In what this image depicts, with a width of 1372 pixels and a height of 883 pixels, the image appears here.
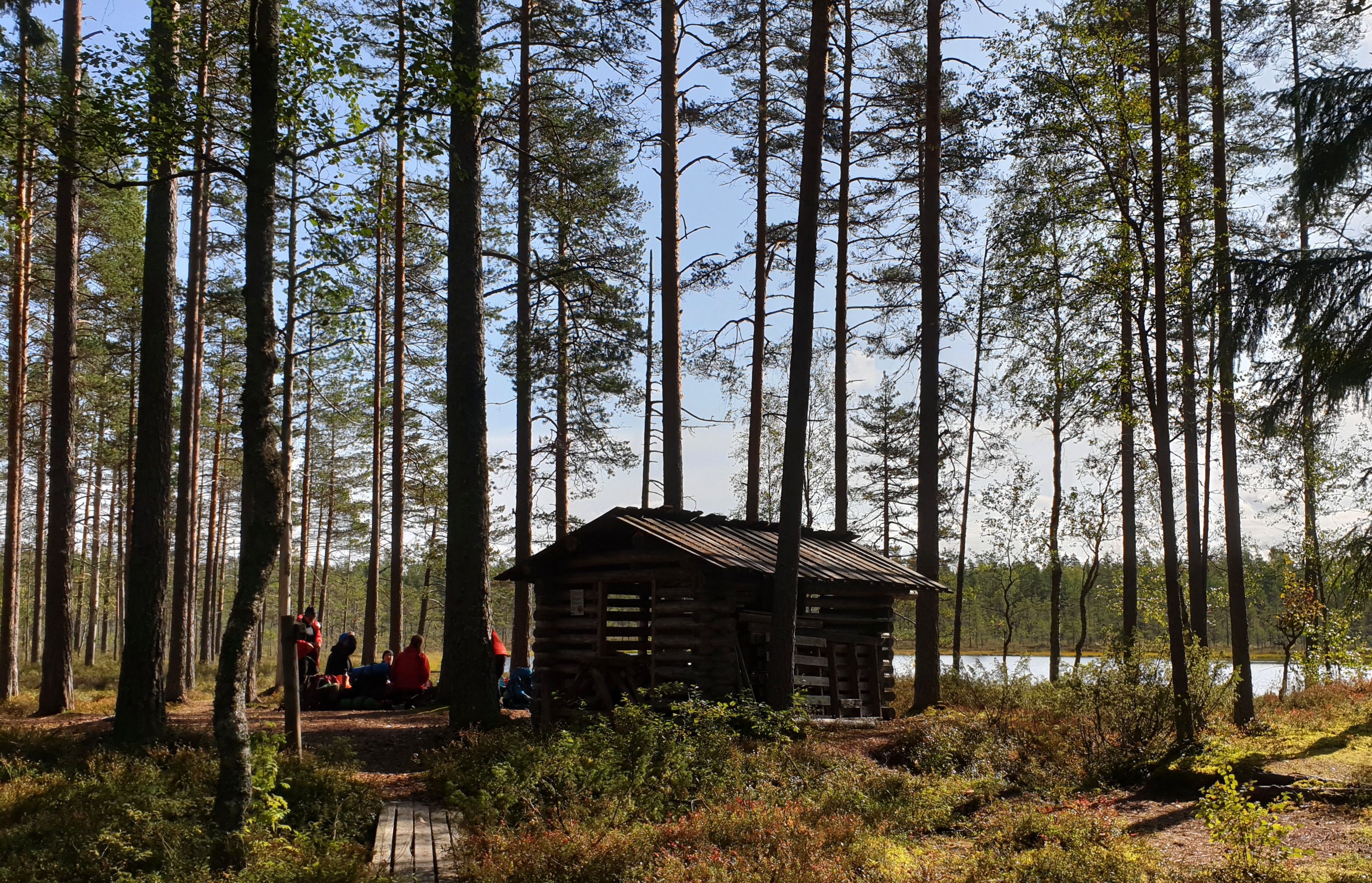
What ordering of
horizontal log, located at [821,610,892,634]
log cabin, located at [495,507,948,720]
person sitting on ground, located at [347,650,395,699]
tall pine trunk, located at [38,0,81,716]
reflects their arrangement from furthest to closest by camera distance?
person sitting on ground, located at [347,650,395,699] < horizontal log, located at [821,610,892,634] < tall pine trunk, located at [38,0,81,716] < log cabin, located at [495,507,948,720]

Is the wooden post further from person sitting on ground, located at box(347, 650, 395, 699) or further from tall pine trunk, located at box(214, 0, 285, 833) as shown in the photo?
person sitting on ground, located at box(347, 650, 395, 699)

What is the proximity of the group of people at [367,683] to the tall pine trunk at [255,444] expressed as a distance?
9.74 meters

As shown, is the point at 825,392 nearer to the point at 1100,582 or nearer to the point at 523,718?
the point at 523,718

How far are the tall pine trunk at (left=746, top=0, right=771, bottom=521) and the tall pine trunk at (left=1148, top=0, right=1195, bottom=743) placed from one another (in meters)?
8.57

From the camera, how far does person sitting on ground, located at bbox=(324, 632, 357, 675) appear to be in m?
17.1

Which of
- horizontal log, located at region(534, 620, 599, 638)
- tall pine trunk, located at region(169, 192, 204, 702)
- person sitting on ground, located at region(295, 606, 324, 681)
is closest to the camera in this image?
horizontal log, located at region(534, 620, 599, 638)

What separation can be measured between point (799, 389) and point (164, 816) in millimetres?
8503

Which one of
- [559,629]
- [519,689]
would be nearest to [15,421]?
[519,689]

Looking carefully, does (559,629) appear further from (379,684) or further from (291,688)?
(291,688)

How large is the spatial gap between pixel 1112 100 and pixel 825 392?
20605 mm

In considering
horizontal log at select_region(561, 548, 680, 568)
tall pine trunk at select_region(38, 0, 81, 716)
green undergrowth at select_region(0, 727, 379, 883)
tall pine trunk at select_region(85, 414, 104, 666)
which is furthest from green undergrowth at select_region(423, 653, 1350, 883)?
tall pine trunk at select_region(85, 414, 104, 666)

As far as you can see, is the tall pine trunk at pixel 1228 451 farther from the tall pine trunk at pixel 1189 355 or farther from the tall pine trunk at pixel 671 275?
the tall pine trunk at pixel 671 275

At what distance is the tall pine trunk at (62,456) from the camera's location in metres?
14.3

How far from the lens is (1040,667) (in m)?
62.5
